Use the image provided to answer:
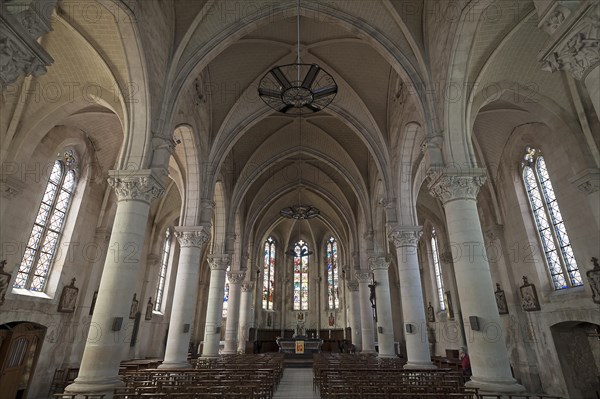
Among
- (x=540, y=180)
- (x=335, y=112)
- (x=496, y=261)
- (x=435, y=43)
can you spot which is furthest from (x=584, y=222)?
(x=335, y=112)

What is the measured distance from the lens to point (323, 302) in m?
35.6

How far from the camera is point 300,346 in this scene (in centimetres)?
2544

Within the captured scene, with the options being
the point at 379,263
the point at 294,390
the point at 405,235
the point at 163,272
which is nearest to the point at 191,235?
the point at 294,390

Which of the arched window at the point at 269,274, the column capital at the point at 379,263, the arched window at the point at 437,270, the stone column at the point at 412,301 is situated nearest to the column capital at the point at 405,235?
the stone column at the point at 412,301

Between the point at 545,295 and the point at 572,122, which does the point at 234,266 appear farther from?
the point at 572,122

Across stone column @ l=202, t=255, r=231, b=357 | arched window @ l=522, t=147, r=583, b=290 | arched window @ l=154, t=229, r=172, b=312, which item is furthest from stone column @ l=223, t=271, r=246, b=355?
arched window @ l=522, t=147, r=583, b=290

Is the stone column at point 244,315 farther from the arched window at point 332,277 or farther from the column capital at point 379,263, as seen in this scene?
the column capital at point 379,263

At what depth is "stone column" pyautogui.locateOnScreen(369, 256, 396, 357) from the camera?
1745 centimetres

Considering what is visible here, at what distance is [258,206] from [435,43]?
706 inches

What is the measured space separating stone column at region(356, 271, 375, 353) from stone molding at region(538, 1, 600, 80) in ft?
64.1

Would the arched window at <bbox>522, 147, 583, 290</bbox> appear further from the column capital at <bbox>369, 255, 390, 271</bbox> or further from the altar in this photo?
the altar

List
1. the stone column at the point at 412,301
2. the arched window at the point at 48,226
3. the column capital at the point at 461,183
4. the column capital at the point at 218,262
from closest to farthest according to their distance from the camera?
the column capital at the point at 461,183 < the arched window at the point at 48,226 < the stone column at the point at 412,301 < the column capital at the point at 218,262

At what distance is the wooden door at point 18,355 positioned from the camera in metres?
11.3

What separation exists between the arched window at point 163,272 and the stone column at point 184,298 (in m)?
10.3
